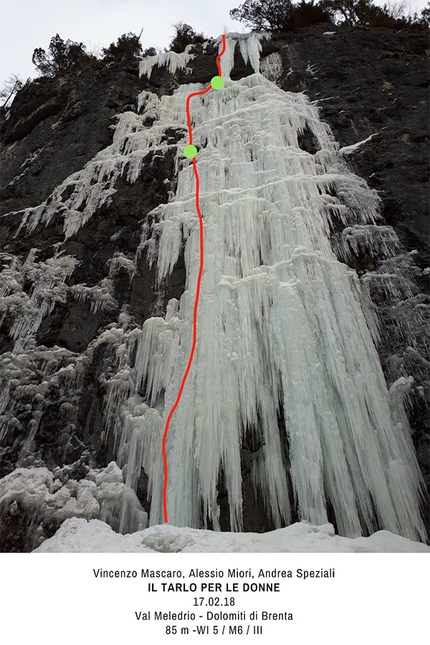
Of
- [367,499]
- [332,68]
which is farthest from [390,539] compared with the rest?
[332,68]

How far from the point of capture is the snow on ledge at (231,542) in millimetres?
3598

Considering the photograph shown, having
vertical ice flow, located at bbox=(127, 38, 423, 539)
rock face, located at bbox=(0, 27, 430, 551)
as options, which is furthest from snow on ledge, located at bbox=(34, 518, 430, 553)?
rock face, located at bbox=(0, 27, 430, 551)

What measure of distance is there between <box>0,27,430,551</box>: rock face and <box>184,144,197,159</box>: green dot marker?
372 mm

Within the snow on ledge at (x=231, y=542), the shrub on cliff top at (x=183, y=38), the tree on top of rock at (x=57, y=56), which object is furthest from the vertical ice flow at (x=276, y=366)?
the tree on top of rock at (x=57, y=56)

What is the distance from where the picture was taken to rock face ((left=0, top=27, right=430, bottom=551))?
15.9ft

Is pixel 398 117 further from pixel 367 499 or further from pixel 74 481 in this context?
pixel 74 481

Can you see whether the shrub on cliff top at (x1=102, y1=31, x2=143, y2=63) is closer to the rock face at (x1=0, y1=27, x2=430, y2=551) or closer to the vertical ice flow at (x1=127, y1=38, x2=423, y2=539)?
the rock face at (x1=0, y1=27, x2=430, y2=551)

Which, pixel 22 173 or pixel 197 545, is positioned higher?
pixel 22 173

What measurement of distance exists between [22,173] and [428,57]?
7837 millimetres

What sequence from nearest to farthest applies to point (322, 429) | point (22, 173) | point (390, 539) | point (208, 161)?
point (390, 539) < point (322, 429) < point (208, 161) < point (22, 173)

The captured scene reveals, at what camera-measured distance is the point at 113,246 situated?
6695 mm

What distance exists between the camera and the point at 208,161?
Result: 7.20 metres

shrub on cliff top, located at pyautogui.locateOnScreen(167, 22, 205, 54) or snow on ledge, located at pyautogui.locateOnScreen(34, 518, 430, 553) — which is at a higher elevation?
shrub on cliff top, located at pyautogui.locateOnScreen(167, 22, 205, 54)
